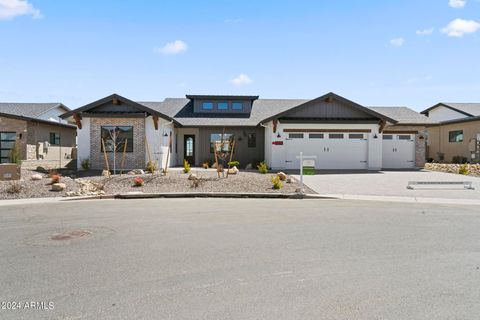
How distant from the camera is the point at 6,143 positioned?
2223 centimetres

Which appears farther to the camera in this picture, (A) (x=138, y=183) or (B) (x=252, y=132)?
(B) (x=252, y=132)

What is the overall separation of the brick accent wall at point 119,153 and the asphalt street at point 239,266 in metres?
10.5

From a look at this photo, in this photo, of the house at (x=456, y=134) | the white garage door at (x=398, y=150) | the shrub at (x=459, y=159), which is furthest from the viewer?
the shrub at (x=459, y=159)

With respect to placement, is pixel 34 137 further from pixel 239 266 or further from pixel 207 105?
pixel 239 266

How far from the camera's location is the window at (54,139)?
981 inches

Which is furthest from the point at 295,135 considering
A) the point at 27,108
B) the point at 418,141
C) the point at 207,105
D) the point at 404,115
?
the point at 27,108

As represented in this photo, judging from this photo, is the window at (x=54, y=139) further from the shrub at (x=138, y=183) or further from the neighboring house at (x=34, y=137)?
the shrub at (x=138, y=183)

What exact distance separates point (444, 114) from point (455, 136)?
6.67 metres

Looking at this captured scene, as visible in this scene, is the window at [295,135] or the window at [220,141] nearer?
the window at [295,135]

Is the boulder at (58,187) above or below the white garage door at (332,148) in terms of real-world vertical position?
below

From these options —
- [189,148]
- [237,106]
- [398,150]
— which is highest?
[237,106]

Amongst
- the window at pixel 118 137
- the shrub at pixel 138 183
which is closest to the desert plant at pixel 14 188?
the shrub at pixel 138 183

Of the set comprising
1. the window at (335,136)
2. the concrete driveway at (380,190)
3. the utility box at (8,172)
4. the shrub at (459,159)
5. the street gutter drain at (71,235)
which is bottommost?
the street gutter drain at (71,235)

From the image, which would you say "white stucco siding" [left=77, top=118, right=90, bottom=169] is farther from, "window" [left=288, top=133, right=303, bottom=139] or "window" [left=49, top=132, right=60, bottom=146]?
"window" [left=288, top=133, right=303, bottom=139]
